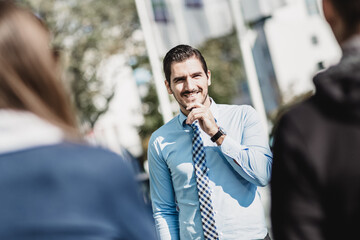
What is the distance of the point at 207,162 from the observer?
9.42ft

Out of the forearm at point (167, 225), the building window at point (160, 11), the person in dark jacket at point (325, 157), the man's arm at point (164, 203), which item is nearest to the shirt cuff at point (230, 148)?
the man's arm at point (164, 203)

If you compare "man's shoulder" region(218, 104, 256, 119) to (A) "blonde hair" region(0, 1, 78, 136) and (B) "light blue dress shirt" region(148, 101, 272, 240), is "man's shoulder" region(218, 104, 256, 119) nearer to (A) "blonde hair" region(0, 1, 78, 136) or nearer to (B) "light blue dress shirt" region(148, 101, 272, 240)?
(B) "light blue dress shirt" region(148, 101, 272, 240)

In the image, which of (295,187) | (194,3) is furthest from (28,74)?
(194,3)

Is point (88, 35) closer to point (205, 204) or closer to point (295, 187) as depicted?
point (205, 204)

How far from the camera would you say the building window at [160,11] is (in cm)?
1062

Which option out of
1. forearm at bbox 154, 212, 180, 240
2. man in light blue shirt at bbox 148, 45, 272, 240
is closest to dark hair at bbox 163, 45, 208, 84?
man in light blue shirt at bbox 148, 45, 272, 240

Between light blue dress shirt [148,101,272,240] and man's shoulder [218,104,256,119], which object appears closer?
light blue dress shirt [148,101,272,240]

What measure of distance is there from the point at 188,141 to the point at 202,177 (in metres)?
0.31

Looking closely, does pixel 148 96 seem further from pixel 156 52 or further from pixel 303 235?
pixel 303 235

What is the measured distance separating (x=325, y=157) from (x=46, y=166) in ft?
2.21

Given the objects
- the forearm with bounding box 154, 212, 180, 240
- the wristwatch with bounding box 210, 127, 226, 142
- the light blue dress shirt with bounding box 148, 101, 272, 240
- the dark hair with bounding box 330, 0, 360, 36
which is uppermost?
the dark hair with bounding box 330, 0, 360, 36

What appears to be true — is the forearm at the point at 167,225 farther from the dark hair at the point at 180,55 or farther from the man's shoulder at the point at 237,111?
the dark hair at the point at 180,55

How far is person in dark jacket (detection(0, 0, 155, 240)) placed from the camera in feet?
→ 3.85

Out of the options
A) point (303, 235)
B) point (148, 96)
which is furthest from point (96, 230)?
point (148, 96)
